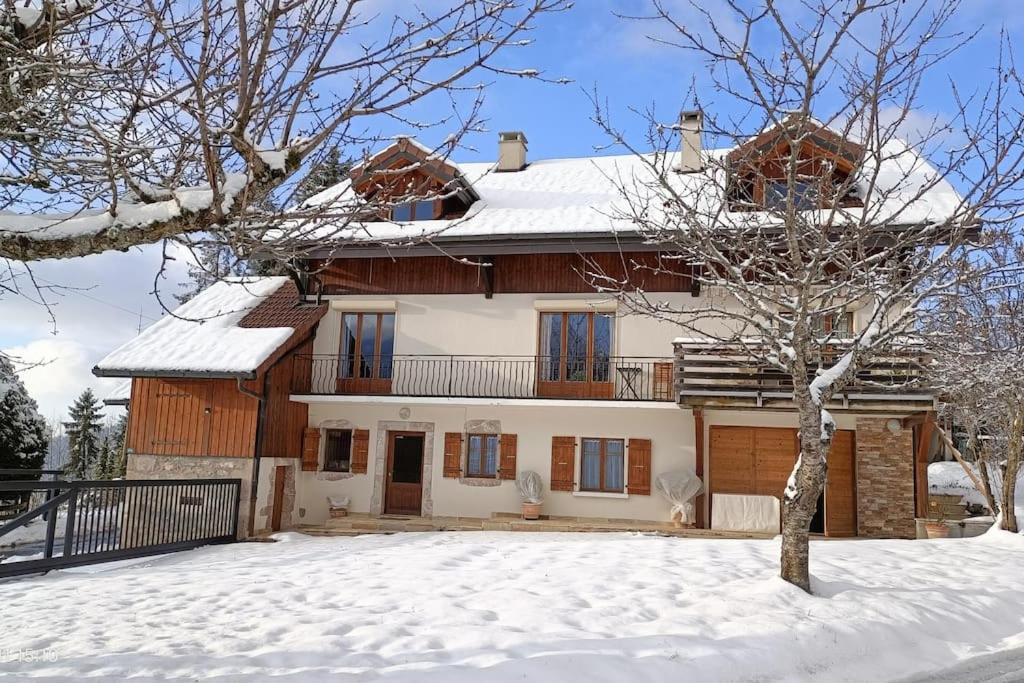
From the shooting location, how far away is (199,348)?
14.5 meters

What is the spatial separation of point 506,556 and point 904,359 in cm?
678

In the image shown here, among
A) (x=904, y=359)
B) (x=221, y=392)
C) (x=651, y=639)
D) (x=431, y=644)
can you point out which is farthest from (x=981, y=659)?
(x=221, y=392)

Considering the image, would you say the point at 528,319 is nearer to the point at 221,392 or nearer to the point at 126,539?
the point at 221,392

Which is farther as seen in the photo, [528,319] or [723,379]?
[528,319]

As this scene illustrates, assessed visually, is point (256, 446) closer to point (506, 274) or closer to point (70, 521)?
point (70, 521)

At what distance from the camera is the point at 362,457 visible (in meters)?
15.3

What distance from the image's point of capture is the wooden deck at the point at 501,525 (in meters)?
12.8

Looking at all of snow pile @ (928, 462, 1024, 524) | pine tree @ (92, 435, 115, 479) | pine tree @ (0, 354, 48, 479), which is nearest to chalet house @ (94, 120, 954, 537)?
pine tree @ (0, 354, 48, 479)

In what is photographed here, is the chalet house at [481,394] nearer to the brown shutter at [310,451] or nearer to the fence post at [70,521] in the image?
the brown shutter at [310,451]

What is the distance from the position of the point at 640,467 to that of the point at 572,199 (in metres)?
5.70

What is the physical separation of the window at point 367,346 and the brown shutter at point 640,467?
5.17m

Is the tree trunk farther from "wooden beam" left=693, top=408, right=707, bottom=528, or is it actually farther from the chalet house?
"wooden beam" left=693, top=408, right=707, bottom=528

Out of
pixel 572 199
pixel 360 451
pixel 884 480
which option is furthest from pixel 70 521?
pixel 884 480

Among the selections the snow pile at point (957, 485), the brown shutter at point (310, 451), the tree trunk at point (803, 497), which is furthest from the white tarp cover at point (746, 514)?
the snow pile at point (957, 485)
